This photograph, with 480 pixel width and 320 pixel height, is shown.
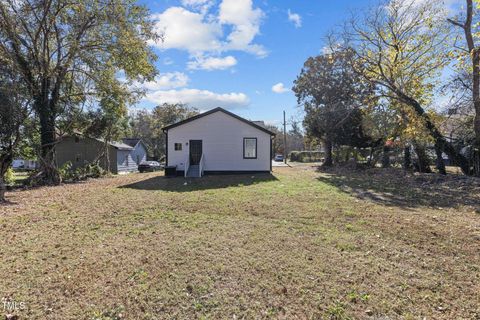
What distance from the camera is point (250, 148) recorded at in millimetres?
16828

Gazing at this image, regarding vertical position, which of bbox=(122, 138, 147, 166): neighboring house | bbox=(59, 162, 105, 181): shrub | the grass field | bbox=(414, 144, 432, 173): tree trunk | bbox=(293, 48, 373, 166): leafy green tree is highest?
bbox=(293, 48, 373, 166): leafy green tree

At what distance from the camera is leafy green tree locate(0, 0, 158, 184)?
11.8 metres

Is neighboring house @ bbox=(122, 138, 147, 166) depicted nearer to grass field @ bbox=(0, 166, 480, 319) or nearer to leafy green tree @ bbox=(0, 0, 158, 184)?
leafy green tree @ bbox=(0, 0, 158, 184)

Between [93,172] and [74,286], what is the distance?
16.5m

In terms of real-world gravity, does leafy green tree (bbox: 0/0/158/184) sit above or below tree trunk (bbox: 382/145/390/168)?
above

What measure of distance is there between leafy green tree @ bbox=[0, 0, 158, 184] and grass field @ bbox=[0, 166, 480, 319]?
26.4 ft

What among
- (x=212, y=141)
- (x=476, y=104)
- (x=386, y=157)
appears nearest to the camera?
(x=476, y=104)

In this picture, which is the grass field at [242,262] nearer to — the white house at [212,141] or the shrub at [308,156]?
the white house at [212,141]

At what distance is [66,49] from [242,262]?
14438 mm

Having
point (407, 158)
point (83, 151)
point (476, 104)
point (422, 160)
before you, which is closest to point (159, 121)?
point (83, 151)

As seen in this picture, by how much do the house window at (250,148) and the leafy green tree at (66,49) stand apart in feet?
21.3

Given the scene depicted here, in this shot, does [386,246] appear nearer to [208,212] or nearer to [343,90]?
[208,212]

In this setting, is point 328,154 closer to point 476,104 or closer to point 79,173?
point 476,104

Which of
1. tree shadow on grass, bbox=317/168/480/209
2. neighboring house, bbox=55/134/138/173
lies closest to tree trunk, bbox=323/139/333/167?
tree shadow on grass, bbox=317/168/480/209
